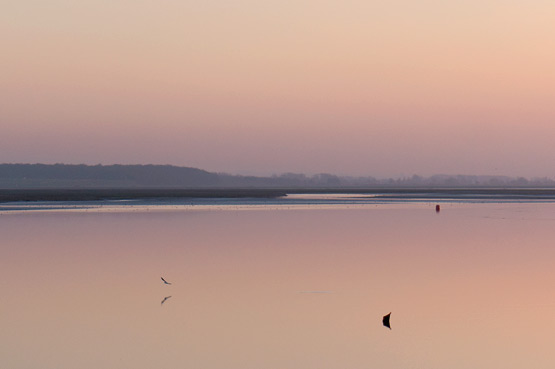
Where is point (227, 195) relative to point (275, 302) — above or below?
above

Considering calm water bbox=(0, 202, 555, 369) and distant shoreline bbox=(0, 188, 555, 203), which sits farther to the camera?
distant shoreline bbox=(0, 188, 555, 203)

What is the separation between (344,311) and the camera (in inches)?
580

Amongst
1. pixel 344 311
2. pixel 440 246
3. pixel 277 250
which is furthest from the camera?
pixel 440 246

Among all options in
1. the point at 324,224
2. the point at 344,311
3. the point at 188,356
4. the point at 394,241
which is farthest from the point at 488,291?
the point at 324,224

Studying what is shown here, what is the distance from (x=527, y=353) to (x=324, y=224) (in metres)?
26.5

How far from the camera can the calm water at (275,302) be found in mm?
11477

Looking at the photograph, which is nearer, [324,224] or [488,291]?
[488,291]

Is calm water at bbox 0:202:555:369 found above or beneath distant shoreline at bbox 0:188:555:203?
beneath

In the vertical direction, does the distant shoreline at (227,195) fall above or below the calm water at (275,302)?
above

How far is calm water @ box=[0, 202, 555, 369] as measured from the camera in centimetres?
1148

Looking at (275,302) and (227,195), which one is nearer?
(275,302)

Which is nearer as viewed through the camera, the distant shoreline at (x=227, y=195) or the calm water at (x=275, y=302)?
the calm water at (x=275, y=302)

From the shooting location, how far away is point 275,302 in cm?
1567

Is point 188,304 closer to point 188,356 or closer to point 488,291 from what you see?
point 188,356
